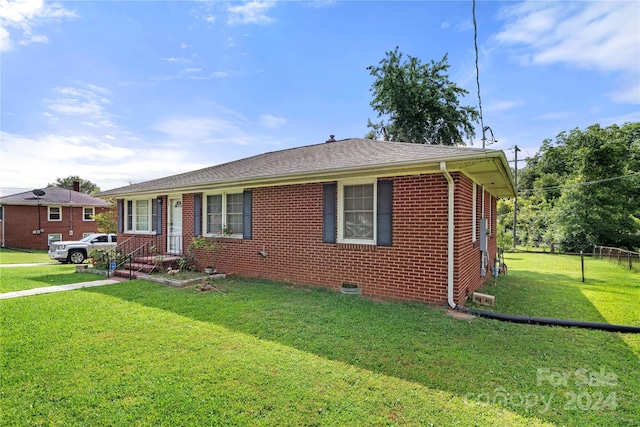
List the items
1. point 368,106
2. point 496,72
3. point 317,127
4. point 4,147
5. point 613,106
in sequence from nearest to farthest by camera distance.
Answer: point 496,72 < point 4,147 < point 317,127 < point 613,106 < point 368,106

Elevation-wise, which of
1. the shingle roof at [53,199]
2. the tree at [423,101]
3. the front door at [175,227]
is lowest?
the front door at [175,227]

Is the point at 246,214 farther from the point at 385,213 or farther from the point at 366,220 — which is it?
the point at 385,213

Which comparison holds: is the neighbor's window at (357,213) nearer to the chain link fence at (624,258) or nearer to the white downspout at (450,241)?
the white downspout at (450,241)

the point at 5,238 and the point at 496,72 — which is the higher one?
the point at 496,72

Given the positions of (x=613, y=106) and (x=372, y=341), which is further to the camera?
(x=613, y=106)

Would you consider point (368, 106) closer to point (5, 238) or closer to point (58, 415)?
point (58, 415)

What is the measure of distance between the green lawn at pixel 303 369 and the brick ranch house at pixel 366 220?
105 centimetres

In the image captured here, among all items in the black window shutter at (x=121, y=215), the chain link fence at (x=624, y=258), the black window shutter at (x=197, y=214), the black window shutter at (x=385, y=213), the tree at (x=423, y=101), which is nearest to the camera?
the black window shutter at (x=385, y=213)

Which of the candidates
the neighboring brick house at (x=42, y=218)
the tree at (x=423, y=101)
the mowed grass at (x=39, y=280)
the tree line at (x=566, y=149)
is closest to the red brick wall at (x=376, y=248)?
the mowed grass at (x=39, y=280)

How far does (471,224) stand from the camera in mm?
7270

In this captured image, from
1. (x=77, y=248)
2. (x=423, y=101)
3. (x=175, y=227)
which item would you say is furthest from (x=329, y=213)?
(x=423, y=101)

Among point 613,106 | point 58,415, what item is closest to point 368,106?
point 613,106

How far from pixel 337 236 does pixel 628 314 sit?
228 inches

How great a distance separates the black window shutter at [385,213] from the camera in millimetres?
6281
